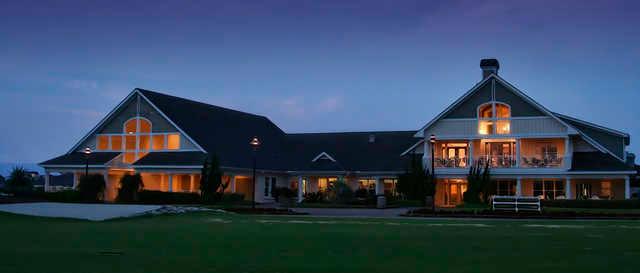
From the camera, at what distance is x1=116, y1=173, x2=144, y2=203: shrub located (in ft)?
144

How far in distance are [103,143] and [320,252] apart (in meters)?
41.9

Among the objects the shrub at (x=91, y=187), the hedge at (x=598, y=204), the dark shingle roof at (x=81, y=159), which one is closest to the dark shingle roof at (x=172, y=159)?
the dark shingle roof at (x=81, y=159)

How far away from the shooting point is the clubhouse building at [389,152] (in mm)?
44656

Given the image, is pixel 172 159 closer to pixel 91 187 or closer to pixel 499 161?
pixel 91 187

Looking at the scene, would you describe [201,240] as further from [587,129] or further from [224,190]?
[587,129]

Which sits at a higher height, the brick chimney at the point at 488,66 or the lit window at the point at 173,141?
the brick chimney at the point at 488,66

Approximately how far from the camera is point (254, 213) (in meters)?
30.5

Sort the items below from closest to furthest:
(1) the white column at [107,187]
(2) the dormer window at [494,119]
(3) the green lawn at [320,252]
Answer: (3) the green lawn at [320,252]
(2) the dormer window at [494,119]
(1) the white column at [107,187]

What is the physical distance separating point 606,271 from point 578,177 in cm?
3677

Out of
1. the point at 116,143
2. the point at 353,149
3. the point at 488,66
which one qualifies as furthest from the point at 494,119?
the point at 116,143

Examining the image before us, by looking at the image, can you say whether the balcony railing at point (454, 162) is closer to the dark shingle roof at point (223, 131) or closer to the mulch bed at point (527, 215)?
the dark shingle roof at point (223, 131)

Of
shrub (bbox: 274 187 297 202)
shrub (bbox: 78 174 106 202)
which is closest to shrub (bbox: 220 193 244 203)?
shrub (bbox: 274 187 297 202)

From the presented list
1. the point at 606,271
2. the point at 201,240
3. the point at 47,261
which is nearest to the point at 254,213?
the point at 201,240

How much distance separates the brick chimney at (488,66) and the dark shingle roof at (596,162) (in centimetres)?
768
